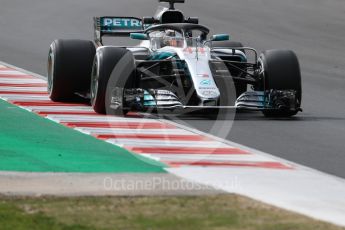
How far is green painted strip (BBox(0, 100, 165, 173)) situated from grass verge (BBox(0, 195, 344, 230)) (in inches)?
62.1

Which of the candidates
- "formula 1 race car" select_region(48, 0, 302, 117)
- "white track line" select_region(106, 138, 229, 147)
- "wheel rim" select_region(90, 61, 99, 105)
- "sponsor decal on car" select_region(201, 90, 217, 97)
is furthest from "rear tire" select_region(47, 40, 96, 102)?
"white track line" select_region(106, 138, 229, 147)

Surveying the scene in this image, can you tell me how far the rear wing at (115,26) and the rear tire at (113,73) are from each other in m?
3.06

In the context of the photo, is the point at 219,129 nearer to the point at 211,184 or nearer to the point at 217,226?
the point at 211,184

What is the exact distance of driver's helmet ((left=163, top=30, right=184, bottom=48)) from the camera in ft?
50.7

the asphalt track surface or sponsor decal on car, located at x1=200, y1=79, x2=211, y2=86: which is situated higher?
sponsor decal on car, located at x1=200, y1=79, x2=211, y2=86

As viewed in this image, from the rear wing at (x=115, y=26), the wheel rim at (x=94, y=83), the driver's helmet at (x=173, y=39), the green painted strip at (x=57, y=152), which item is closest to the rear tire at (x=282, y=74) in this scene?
the driver's helmet at (x=173, y=39)

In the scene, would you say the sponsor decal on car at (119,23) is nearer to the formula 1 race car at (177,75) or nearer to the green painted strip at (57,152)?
the formula 1 race car at (177,75)

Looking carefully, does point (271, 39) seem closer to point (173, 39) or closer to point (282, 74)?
point (173, 39)

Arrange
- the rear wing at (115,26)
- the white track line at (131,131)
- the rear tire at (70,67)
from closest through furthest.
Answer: the white track line at (131,131) → the rear tire at (70,67) → the rear wing at (115,26)

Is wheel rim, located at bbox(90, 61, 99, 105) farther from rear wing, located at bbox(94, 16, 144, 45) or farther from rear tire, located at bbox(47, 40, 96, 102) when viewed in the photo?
rear wing, located at bbox(94, 16, 144, 45)

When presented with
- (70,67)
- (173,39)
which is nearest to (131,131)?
(173,39)

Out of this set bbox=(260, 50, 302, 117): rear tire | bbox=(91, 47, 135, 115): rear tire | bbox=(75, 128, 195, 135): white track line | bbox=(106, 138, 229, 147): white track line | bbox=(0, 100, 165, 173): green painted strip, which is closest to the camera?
bbox=(0, 100, 165, 173): green painted strip

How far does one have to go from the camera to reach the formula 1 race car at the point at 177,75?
14570 mm

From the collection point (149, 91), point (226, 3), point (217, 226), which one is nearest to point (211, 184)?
point (217, 226)
